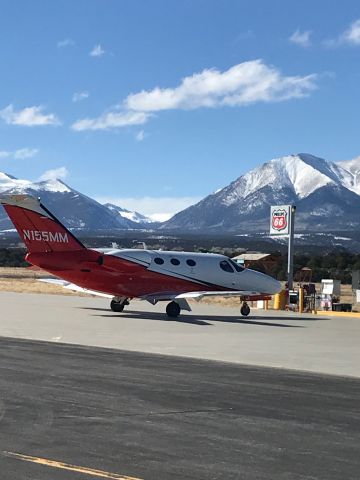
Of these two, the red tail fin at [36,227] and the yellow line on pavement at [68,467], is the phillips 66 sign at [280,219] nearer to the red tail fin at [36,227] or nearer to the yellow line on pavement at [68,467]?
the red tail fin at [36,227]

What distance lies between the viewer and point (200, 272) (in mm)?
32281

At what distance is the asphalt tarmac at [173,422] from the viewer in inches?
311

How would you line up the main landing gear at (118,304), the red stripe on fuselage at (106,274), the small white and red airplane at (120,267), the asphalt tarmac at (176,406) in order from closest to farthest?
the asphalt tarmac at (176,406) → the red stripe on fuselage at (106,274) → the small white and red airplane at (120,267) → the main landing gear at (118,304)

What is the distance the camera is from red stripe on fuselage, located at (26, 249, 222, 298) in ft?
96.2

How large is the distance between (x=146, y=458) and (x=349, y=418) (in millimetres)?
3779

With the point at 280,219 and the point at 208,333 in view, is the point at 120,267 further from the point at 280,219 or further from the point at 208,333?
the point at 280,219

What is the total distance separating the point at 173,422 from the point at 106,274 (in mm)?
20104

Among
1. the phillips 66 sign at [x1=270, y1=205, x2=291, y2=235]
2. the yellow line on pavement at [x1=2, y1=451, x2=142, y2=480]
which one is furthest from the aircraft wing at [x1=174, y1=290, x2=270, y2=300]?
the yellow line on pavement at [x1=2, y1=451, x2=142, y2=480]

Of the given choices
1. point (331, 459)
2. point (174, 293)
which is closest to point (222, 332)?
point (174, 293)

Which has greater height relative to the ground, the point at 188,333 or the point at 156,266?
the point at 156,266

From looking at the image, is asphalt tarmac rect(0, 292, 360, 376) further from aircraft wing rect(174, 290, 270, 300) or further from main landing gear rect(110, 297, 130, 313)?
aircraft wing rect(174, 290, 270, 300)

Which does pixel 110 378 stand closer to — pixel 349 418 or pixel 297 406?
pixel 297 406

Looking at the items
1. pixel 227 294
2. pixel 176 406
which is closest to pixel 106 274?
pixel 227 294

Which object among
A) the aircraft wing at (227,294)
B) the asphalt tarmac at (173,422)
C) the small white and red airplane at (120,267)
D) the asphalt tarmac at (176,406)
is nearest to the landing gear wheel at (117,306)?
the small white and red airplane at (120,267)
